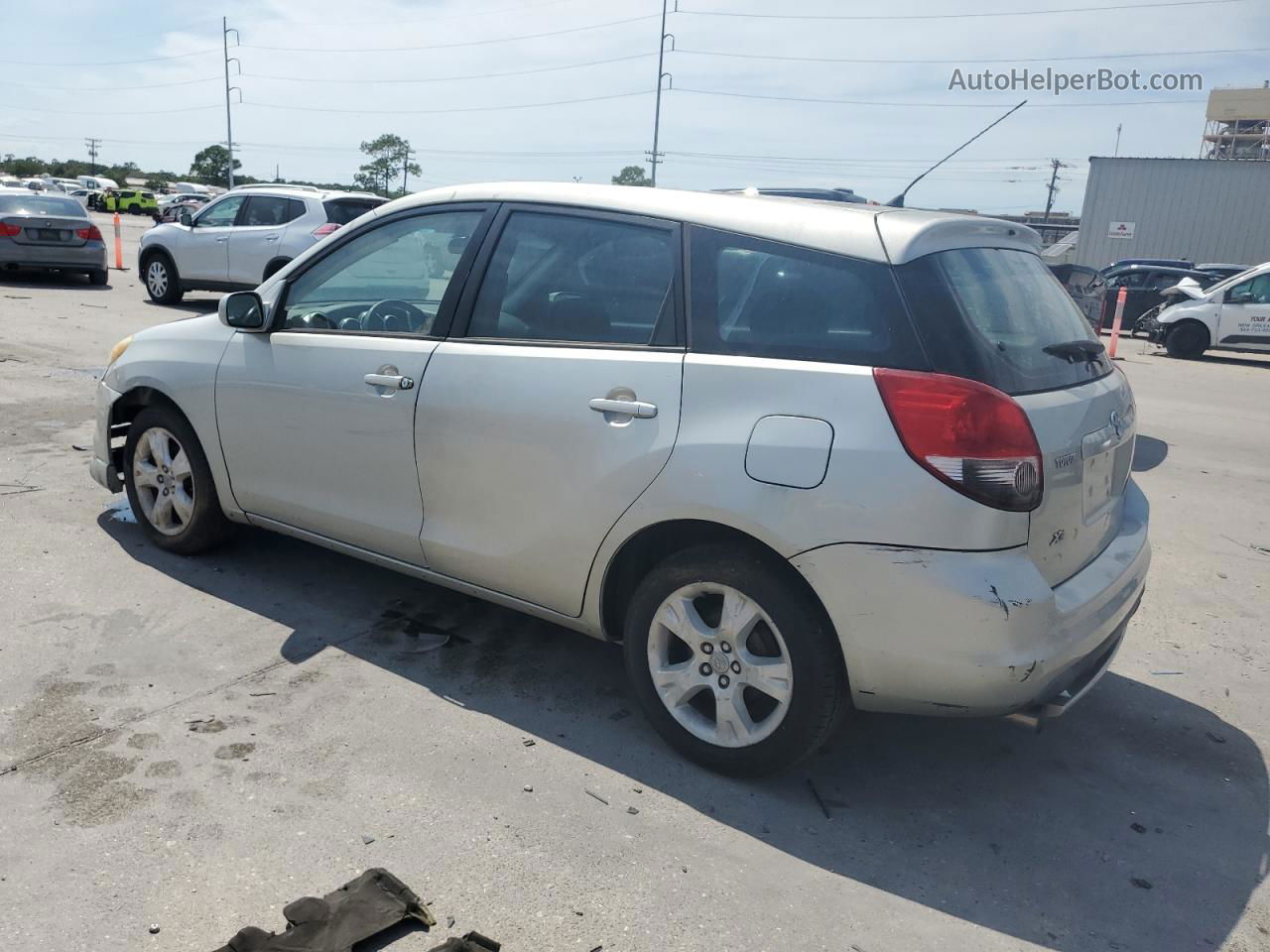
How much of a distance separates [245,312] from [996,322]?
119 inches

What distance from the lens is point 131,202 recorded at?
60.5 metres

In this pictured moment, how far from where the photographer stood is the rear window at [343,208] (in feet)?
47.9

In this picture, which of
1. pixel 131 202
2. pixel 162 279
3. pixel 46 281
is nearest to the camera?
pixel 162 279

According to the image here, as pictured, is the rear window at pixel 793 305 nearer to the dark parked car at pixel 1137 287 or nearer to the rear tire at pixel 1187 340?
the rear tire at pixel 1187 340

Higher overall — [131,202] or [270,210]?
[131,202]

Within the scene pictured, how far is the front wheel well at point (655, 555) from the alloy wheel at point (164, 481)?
7.59ft

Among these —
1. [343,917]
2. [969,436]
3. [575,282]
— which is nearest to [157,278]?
[575,282]

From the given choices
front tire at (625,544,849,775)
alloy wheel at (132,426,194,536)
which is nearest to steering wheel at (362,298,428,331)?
alloy wheel at (132,426,194,536)

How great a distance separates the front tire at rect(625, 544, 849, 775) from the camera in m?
3.11

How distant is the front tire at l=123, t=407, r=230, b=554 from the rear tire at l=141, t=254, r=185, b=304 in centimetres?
1175

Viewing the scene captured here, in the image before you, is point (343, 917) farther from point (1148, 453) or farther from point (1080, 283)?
point (1080, 283)

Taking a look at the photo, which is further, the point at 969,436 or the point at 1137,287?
the point at 1137,287

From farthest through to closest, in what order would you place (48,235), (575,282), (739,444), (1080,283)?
(48,235), (1080,283), (575,282), (739,444)

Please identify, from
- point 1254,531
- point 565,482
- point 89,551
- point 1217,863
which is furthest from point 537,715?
point 1254,531
